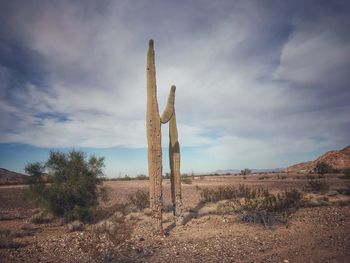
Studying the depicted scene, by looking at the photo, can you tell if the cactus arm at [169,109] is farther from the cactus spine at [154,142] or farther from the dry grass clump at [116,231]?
the dry grass clump at [116,231]

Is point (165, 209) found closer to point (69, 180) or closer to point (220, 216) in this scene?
point (220, 216)

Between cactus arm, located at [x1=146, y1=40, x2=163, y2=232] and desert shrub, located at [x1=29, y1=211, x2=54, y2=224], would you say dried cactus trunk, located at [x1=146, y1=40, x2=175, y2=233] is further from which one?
desert shrub, located at [x1=29, y1=211, x2=54, y2=224]

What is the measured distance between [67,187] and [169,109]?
6.48 meters

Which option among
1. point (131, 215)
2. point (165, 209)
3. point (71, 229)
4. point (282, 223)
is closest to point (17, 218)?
point (71, 229)

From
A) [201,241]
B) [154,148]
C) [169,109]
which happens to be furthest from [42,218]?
[201,241]

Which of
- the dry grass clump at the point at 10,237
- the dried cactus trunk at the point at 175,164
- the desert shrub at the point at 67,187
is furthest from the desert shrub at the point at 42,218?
the dried cactus trunk at the point at 175,164

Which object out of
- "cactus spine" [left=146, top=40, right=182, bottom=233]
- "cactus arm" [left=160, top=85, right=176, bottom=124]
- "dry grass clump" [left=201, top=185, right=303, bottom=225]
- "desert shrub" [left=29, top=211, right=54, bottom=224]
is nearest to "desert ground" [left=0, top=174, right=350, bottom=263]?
"dry grass clump" [left=201, top=185, right=303, bottom=225]

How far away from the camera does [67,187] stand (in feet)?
42.7

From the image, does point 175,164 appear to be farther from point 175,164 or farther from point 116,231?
point 116,231

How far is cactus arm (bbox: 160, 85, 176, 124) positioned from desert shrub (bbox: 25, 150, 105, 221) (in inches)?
222

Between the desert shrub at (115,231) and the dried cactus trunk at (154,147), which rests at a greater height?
the dried cactus trunk at (154,147)

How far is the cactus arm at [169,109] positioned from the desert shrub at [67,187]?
5631 millimetres

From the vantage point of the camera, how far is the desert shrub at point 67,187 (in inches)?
507

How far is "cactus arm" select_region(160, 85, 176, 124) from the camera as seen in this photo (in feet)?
34.6
